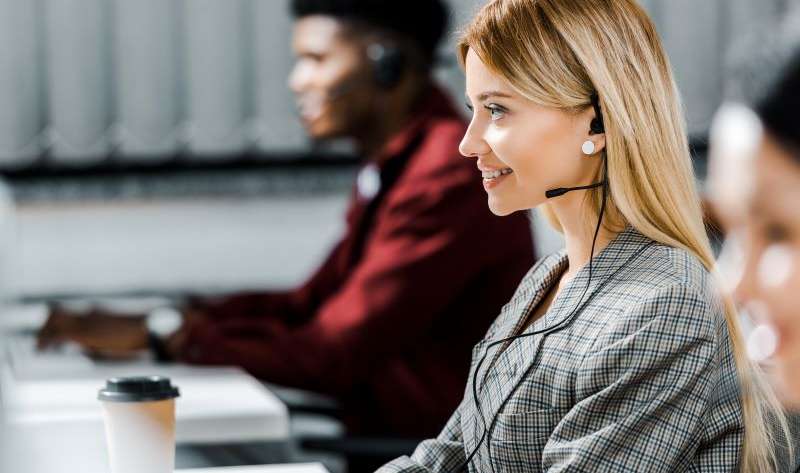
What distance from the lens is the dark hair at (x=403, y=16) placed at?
2426mm

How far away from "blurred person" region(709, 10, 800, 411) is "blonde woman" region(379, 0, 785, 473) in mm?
541

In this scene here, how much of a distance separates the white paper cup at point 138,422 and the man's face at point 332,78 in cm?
142

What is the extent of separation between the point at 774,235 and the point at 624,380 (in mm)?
569

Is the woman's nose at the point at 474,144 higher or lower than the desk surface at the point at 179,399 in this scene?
higher

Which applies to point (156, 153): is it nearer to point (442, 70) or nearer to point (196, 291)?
point (196, 291)

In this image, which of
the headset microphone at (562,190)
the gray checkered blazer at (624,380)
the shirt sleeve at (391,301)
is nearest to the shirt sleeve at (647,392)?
the gray checkered blazer at (624,380)

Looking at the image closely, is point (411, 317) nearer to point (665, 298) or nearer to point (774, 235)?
point (665, 298)

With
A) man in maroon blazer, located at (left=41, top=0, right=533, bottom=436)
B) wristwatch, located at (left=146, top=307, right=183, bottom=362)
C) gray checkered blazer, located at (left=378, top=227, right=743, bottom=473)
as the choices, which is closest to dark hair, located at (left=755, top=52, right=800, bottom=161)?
gray checkered blazer, located at (left=378, top=227, right=743, bottom=473)

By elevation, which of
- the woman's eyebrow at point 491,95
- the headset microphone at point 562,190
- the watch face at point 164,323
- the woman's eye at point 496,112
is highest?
the woman's eyebrow at point 491,95

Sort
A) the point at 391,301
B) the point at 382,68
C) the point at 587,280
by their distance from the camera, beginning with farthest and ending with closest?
1. the point at 382,68
2. the point at 391,301
3. the point at 587,280

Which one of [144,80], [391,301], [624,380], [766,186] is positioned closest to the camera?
[766,186]

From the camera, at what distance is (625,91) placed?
3.51ft

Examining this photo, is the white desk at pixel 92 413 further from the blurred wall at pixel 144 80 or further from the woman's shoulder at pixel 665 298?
the blurred wall at pixel 144 80

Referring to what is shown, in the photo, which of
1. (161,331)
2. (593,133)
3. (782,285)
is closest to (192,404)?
(161,331)
